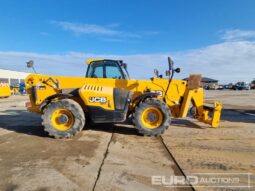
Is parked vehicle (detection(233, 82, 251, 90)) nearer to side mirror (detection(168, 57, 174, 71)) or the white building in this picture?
the white building

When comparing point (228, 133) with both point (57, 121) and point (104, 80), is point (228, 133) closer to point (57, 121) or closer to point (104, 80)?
point (104, 80)

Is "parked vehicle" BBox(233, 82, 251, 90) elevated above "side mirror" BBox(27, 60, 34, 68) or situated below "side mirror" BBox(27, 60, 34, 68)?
below

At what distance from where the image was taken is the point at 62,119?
22.5 ft

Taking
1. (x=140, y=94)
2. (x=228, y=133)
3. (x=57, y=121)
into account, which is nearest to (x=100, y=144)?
(x=57, y=121)

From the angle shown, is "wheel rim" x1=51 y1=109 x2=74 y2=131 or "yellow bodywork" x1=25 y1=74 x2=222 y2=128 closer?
"wheel rim" x1=51 y1=109 x2=74 y2=131

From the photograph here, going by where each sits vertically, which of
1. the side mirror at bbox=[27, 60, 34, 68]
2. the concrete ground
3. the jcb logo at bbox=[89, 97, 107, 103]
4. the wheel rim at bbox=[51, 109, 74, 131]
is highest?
the side mirror at bbox=[27, 60, 34, 68]

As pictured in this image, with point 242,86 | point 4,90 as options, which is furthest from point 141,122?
point 242,86

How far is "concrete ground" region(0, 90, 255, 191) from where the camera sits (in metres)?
3.89

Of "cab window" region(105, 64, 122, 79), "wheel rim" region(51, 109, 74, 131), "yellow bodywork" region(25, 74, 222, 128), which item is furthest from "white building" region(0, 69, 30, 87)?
"wheel rim" region(51, 109, 74, 131)

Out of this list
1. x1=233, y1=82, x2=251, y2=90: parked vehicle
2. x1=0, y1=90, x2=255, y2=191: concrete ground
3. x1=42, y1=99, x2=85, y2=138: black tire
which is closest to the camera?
x1=0, y1=90, x2=255, y2=191: concrete ground

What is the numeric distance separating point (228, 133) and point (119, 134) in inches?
132

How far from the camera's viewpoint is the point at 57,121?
689 cm

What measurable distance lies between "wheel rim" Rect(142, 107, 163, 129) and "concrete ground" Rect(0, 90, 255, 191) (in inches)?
17.0

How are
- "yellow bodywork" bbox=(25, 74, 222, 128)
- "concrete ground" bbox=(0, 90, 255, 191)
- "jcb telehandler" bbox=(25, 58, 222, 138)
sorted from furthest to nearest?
"yellow bodywork" bbox=(25, 74, 222, 128) → "jcb telehandler" bbox=(25, 58, 222, 138) → "concrete ground" bbox=(0, 90, 255, 191)
